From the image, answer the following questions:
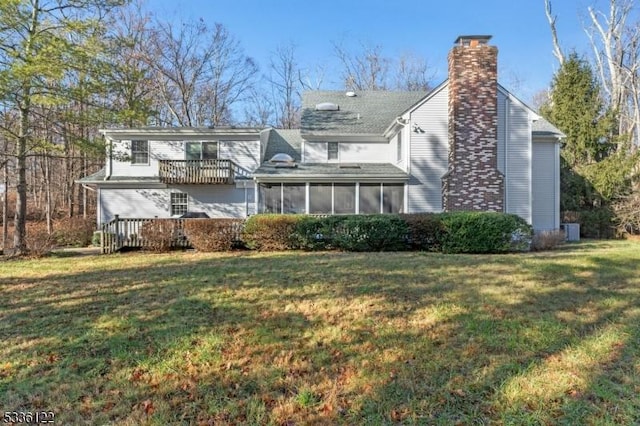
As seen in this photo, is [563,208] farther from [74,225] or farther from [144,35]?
[144,35]

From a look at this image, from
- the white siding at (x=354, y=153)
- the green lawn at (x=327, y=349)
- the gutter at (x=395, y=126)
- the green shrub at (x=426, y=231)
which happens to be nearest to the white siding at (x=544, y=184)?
the gutter at (x=395, y=126)

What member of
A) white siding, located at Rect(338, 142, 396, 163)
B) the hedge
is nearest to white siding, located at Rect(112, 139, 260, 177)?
white siding, located at Rect(338, 142, 396, 163)

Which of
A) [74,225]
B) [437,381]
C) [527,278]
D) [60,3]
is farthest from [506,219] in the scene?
[74,225]

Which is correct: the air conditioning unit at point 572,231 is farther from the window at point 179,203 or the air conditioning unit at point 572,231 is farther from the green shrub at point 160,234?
the window at point 179,203

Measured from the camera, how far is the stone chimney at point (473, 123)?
1463cm

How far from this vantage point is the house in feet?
48.3

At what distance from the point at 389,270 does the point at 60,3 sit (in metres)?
12.9

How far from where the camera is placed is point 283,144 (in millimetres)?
20500

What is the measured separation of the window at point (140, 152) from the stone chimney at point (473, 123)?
14.5 m

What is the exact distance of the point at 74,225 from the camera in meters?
17.4

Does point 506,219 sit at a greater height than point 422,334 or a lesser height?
greater

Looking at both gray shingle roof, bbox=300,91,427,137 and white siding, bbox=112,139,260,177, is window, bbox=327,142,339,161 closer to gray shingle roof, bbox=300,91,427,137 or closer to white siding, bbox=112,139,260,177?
gray shingle roof, bbox=300,91,427,137

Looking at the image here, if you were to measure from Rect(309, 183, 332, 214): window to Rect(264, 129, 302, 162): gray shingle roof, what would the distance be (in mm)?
3073

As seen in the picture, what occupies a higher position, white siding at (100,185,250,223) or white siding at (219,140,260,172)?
white siding at (219,140,260,172)
